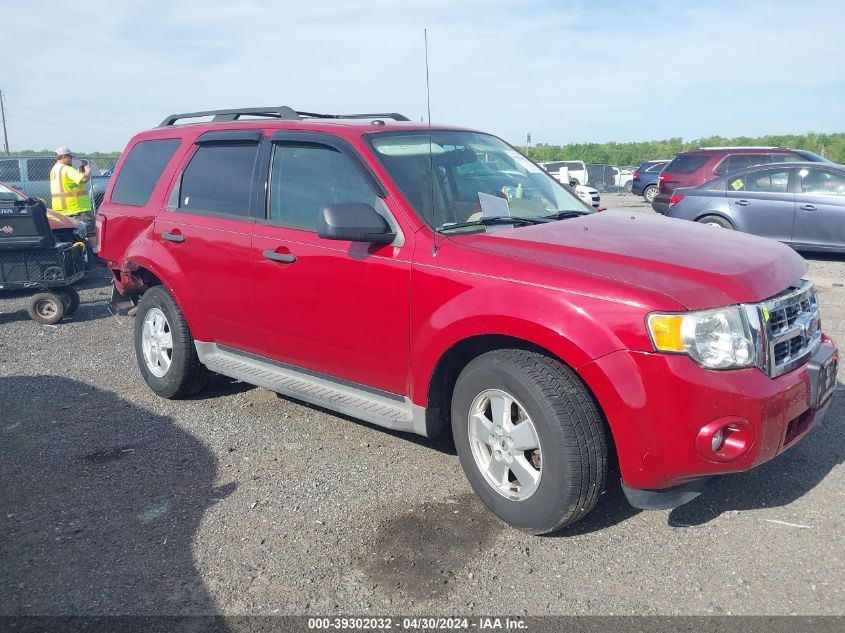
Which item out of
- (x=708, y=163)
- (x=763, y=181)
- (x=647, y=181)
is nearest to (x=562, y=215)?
(x=763, y=181)

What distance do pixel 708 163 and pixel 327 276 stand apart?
14.8 m

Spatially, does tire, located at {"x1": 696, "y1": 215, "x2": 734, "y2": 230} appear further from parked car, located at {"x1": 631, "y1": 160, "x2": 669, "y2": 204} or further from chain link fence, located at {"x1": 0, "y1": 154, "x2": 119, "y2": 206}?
parked car, located at {"x1": 631, "y1": 160, "x2": 669, "y2": 204}

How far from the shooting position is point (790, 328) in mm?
3445

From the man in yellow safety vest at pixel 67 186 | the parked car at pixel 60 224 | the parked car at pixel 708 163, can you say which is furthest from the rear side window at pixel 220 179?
the parked car at pixel 708 163

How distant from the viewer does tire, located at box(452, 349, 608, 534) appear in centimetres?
330

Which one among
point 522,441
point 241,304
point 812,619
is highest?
point 241,304

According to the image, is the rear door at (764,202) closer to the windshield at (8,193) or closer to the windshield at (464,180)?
the windshield at (464,180)

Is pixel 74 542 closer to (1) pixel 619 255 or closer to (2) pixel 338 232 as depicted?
(2) pixel 338 232

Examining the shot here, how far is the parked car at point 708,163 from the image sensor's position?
1619 cm

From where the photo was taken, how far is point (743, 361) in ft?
10.3

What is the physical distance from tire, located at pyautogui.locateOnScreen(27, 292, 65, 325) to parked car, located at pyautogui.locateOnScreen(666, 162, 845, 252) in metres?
9.26

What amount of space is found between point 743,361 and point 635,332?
0.47 m

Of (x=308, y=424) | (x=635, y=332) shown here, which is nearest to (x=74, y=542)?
(x=308, y=424)

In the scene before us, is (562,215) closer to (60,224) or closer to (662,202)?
(60,224)
